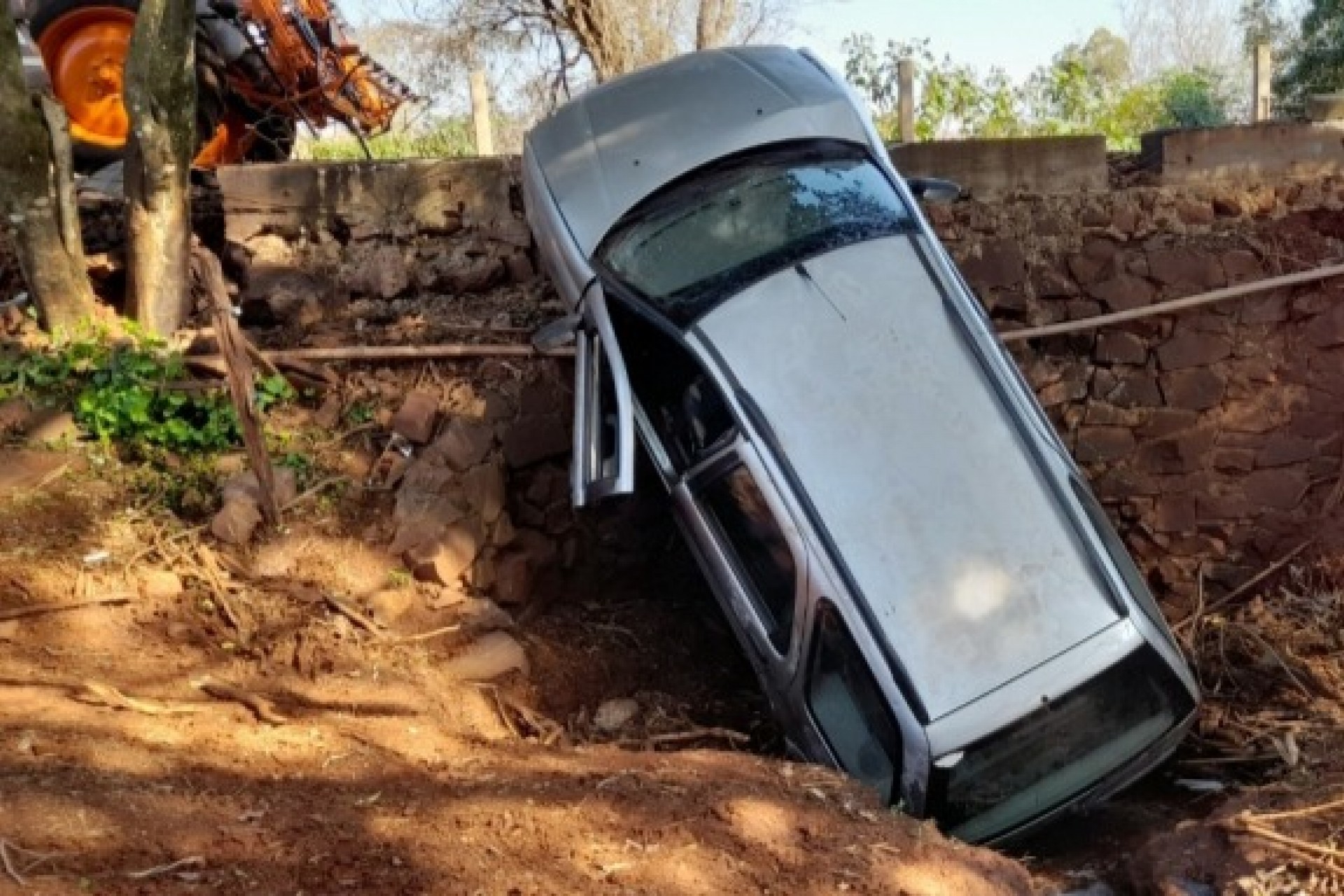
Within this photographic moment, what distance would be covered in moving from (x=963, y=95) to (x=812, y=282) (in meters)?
7.93

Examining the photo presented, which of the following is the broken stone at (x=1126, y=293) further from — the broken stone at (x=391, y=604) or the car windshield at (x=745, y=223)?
the broken stone at (x=391, y=604)

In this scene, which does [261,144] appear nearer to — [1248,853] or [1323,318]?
[1323,318]

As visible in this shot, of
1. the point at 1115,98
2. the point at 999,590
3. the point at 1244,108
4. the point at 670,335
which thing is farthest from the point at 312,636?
the point at 1244,108

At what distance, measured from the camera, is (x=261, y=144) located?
32.5 feet

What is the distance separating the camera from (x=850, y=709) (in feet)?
17.6

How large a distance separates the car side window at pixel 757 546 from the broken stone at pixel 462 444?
1.54 meters

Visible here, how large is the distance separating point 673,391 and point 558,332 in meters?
Answer: 0.65

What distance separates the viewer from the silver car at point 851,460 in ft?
17.0

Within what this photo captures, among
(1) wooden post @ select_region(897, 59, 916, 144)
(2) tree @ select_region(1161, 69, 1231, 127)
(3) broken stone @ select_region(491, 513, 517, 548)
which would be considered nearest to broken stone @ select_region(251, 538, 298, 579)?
(3) broken stone @ select_region(491, 513, 517, 548)

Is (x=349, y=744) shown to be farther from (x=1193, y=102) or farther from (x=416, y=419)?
(x=1193, y=102)

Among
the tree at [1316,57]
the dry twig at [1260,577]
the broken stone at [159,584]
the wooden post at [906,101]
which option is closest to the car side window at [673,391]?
the broken stone at [159,584]

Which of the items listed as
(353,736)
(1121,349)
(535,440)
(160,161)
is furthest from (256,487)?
(1121,349)

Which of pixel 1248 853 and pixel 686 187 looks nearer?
pixel 1248 853

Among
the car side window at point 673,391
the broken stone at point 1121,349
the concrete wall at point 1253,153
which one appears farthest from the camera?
the concrete wall at point 1253,153
